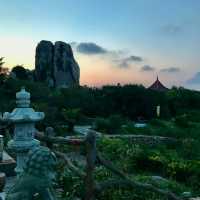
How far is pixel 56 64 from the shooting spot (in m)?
42.3

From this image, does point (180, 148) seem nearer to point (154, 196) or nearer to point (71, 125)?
point (71, 125)

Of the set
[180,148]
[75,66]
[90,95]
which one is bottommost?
[180,148]

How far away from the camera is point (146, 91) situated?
1158 inches

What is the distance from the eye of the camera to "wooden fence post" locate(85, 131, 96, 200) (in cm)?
611

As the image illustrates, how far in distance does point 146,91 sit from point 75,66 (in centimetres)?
1466

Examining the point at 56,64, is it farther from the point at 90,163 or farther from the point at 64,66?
the point at 90,163

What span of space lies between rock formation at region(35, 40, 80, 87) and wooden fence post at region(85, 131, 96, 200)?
1385 inches

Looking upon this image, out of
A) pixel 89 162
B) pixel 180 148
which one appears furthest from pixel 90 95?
pixel 89 162

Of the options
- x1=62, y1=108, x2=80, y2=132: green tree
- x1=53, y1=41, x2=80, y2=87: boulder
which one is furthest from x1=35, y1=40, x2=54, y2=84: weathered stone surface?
x1=62, y1=108, x2=80, y2=132: green tree

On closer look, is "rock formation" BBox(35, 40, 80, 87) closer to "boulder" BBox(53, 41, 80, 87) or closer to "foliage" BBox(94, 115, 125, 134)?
"boulder" BBox(53, 41, 80, 87)

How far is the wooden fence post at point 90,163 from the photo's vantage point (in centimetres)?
611

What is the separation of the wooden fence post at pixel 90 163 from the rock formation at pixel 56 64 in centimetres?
3517

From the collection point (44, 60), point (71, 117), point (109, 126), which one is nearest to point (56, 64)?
point (44, 60)

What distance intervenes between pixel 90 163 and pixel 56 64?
3653cm
